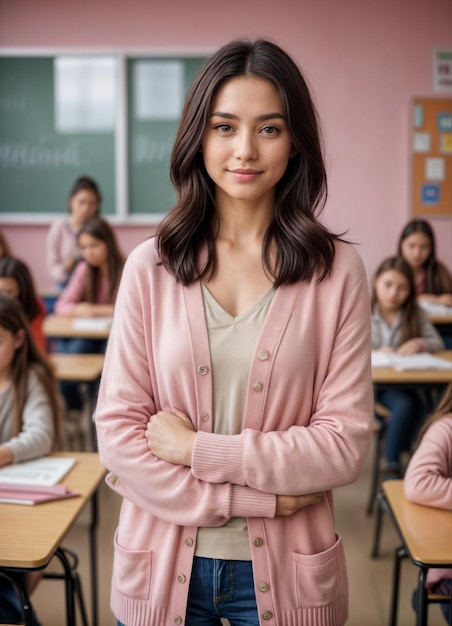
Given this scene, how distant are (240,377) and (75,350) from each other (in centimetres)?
320

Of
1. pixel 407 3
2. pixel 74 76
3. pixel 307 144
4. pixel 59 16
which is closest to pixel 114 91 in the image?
pixel 74 76

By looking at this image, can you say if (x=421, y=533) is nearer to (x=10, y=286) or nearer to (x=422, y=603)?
(x=422, y=603)

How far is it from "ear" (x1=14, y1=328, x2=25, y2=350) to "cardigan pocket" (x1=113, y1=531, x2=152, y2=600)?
1.16 m

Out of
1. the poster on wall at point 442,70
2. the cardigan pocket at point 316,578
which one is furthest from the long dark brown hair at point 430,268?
the cardigan pocket at point 316,578

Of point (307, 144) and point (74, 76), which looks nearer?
point (307, 144)

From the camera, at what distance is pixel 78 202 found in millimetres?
5375

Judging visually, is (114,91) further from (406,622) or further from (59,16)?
(406,622)

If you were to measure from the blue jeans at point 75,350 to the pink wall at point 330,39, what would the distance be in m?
2.06

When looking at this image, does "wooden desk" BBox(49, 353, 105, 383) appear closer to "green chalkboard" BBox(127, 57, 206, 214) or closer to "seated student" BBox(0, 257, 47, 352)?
"seated student" BBox(0, 257, 47, 352)

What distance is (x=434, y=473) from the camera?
183cm

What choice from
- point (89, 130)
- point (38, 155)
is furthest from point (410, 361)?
point (38, 155)

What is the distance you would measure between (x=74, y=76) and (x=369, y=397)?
18.1 ft

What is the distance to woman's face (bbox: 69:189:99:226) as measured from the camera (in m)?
5.35

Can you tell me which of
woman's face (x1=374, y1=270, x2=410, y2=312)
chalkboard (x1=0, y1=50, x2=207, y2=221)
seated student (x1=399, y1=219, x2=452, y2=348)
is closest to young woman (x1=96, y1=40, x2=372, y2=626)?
woman's face (x1=374, y1=270, x2=410, y2=312)
